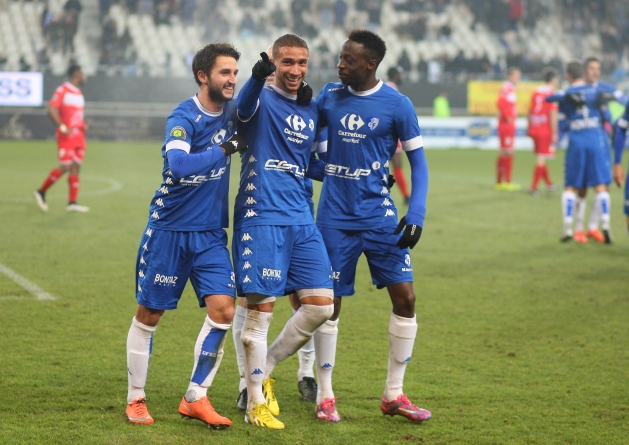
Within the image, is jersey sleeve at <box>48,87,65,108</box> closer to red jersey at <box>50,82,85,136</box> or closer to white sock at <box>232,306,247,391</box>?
red jersey at <box>50,82,85,136</box>

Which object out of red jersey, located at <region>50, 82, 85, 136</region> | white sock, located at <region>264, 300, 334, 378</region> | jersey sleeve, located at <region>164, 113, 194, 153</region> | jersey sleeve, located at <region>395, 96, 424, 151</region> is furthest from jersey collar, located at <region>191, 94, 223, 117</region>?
red jersey, located at <region>50, 82, 85, 136</region>

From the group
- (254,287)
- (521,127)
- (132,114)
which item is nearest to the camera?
(254,287)

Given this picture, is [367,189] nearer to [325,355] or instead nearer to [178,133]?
[325,355]

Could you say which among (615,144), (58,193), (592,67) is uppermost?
(592,67)

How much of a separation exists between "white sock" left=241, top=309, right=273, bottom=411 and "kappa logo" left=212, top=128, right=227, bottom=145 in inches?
34.6

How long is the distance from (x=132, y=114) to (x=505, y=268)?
56.7 ft

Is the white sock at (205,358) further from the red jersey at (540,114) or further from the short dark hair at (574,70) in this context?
the red jersey at (540,114)

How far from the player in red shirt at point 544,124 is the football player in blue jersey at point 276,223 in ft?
39.0

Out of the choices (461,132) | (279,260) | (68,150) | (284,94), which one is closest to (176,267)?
(279,260)

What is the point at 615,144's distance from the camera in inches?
307

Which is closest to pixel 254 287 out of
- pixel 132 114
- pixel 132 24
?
pixel 132 114

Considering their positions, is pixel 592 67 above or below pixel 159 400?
above

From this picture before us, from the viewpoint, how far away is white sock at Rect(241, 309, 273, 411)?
4.30 meters

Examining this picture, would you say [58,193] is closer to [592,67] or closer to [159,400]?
[592,67]
